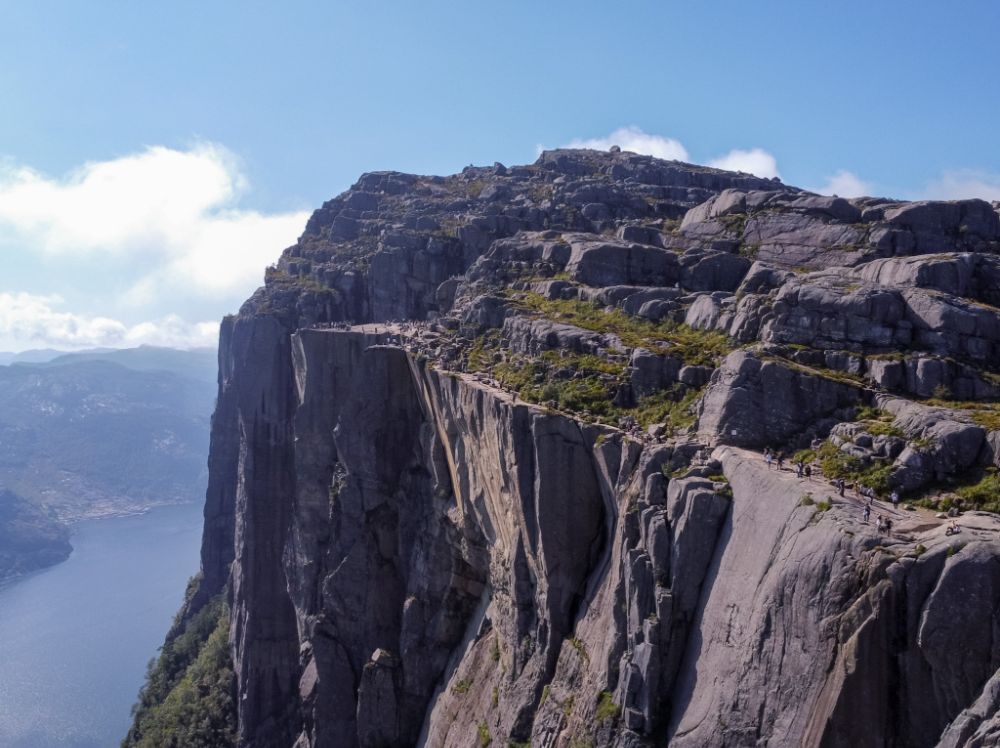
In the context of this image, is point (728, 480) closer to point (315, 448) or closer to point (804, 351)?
point (804, 351)

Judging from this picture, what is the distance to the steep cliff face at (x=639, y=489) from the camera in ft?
64.2

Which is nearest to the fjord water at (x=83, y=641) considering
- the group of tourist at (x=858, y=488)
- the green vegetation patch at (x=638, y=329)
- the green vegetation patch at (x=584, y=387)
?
the green vegetation patch at (x=638, y=329)

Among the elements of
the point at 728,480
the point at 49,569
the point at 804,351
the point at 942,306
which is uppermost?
the point at 942,306

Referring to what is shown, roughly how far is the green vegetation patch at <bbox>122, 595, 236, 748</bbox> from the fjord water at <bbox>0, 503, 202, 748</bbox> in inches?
750

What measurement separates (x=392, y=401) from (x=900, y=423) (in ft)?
116

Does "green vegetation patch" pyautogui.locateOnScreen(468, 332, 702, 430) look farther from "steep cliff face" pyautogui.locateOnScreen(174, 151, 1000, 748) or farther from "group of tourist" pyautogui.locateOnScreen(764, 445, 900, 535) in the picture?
"group of tourist" pyautogui.locateOnScreen(764, 445, 900, 535)

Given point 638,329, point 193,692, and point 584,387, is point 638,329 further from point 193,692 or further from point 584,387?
point 193,692

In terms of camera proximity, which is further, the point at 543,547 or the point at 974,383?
the point at 543,547

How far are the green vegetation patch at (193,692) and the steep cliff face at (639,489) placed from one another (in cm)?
494

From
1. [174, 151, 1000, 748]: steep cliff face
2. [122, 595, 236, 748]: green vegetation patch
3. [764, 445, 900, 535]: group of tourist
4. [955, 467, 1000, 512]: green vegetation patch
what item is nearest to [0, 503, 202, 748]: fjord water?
[122, 595, 236, 748]: green vegetation patch

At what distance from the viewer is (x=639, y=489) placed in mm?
28312

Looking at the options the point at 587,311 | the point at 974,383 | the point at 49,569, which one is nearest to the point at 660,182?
the point at 587,311

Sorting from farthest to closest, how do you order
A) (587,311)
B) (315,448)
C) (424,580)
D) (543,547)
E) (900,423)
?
(315,448)
(424,580)
(587,311)
(543,547)
(900,423)

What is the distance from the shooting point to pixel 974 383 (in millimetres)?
28078
